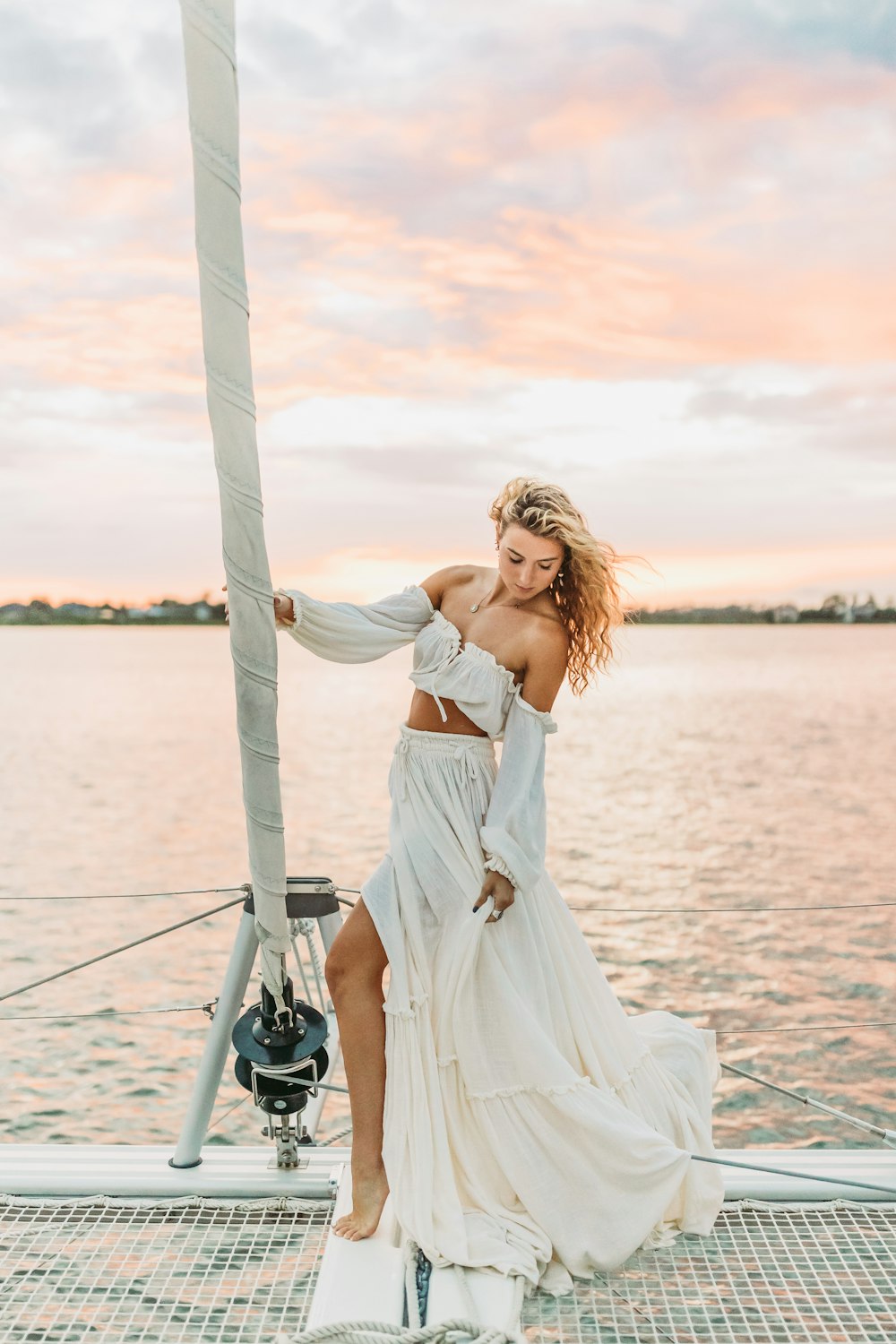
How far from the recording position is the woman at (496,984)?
2.28m

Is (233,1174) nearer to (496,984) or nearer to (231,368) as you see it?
(496,984)

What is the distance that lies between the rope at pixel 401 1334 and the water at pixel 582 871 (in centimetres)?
130

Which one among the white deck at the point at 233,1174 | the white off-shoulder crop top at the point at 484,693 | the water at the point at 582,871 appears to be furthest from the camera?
the water at the point at 582,871

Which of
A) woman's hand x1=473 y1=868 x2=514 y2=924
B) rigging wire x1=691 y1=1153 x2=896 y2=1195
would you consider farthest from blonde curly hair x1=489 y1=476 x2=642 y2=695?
rigging wire x1=691 y1=1153 x2=896 y2=1195

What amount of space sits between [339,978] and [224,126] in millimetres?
1693

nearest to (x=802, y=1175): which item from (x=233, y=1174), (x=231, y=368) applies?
(x=233, y=1174)

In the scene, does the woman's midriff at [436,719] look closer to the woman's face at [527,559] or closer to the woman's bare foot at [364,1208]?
the woman's face at [527,559]

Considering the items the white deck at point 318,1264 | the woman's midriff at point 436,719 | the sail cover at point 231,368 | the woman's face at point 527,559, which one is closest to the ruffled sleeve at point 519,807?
the woman's midriff at point 436,719

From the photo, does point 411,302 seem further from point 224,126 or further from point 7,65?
point 224,126

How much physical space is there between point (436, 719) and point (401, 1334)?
1.20 meters

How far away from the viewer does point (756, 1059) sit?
6.97 metres

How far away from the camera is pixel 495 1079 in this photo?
235 cm

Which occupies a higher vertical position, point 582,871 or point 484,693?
point 484,693

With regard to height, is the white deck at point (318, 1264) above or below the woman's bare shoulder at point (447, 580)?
below
